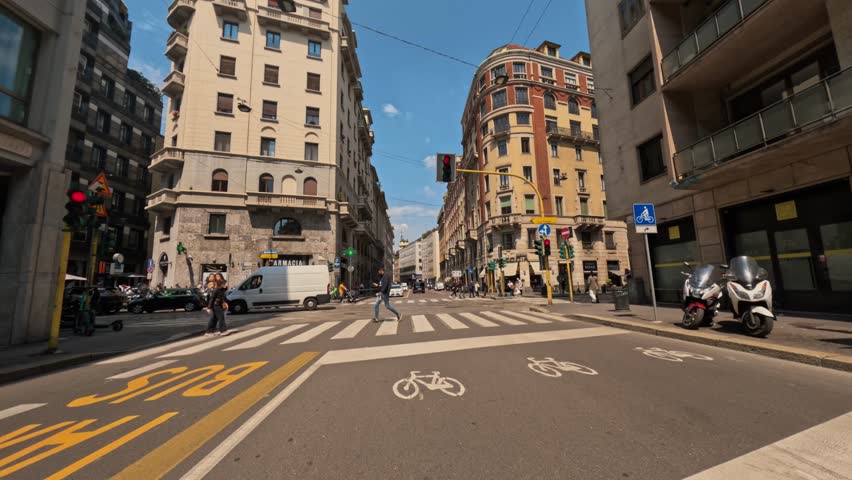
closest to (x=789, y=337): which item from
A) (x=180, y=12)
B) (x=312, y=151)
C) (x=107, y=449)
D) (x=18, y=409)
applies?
(x=107, y=449)

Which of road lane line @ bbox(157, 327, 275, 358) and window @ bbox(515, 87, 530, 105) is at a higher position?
window @ bbox(515, 87, 530, 105)

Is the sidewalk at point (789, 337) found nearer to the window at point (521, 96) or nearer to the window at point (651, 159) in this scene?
the window at point (651, 159)

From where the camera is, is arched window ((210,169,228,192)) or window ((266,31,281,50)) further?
window ((266,31,281,50))

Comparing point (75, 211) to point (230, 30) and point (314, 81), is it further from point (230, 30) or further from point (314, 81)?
point (230, 30)

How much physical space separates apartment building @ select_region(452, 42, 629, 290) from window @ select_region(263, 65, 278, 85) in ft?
72.6

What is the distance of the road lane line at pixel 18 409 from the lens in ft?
11.7

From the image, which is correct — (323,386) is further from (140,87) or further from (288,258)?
(140,87)

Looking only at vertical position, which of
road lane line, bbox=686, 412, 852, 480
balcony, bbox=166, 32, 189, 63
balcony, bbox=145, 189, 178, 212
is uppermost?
balcony, bbox=166, 32, 189, 63

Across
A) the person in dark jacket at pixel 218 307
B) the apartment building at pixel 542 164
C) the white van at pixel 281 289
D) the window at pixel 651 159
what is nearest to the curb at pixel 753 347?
the window at pixel 651 159

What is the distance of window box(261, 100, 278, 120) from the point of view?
89.3ft

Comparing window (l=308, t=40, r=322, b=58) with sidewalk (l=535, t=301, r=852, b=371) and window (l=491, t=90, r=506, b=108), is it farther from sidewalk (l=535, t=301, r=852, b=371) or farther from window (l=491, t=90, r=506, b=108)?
sidewalk (l=535, t=301, r=852, b=371)

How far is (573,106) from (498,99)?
29.3ft

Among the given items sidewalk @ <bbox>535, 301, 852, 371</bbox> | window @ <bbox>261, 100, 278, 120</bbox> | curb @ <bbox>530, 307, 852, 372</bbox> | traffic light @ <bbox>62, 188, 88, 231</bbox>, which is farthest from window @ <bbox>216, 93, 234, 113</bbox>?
curb @ <bbox>530, 307, 852, 372</bbox>

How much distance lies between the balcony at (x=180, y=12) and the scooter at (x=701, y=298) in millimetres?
36907
